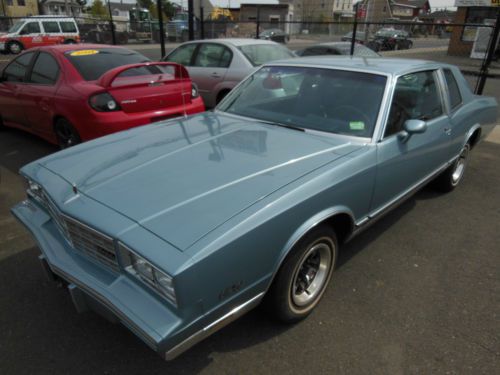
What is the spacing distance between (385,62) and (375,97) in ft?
2.25

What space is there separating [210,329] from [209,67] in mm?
6081

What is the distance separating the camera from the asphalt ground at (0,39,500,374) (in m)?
2.10

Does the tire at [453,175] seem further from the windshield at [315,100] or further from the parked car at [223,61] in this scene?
the parked car at [223,61]

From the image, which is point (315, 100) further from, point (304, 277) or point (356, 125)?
point (304, 277)

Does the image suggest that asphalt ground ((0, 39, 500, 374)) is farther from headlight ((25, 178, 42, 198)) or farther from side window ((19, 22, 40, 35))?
side window ((19, 22, 40, 35))

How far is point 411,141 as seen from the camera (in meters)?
2.95

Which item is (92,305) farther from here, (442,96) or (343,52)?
(343,52)

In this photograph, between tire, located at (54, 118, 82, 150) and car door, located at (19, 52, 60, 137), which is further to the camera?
car door, located at (19, 52, 60, 137)

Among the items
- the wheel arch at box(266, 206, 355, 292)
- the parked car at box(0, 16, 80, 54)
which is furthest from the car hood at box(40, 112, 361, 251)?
the parked car at box(0, 16, 80, 54)

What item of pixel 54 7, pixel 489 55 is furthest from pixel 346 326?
pixel 54 7

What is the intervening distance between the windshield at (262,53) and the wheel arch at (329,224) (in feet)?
15.7

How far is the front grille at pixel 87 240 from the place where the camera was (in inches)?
72.0

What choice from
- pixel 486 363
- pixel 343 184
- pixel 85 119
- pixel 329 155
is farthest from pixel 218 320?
Answer: pixel 85 119

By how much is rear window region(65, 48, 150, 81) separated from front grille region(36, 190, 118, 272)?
3.19m
